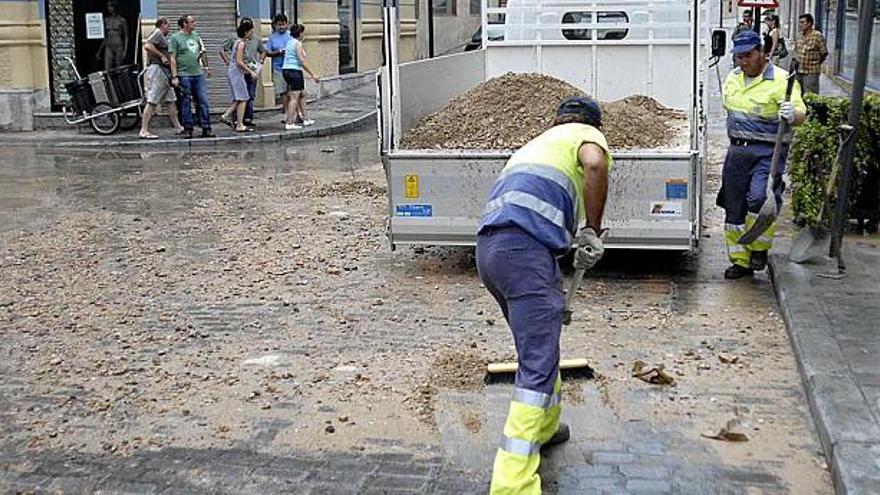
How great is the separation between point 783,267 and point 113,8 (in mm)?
14355

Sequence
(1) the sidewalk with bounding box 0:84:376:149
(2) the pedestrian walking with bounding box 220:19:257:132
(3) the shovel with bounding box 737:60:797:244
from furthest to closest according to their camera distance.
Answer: (2) the pedestrian walking with bounding box 220:19:257:132
(1) the sidewalk with bounding box 0:84:376:149
(3) the shovel with bounding box 737:60:797:244

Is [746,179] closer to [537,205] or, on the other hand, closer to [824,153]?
[824,153]

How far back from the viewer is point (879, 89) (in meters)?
18.5

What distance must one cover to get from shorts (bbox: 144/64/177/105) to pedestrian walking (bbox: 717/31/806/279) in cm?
1071

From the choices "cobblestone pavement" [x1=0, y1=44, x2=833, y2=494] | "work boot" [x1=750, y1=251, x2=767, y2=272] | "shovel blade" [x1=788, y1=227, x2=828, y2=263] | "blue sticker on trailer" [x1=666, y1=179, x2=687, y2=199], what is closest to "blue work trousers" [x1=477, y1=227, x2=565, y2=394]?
"cobblestone pavement" [x1=0, y1=44, x2=833, y2=494]

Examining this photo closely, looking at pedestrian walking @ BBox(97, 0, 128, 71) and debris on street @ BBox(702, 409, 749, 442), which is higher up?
pedestrian walking @ BBox(97, 0, 128, 71)

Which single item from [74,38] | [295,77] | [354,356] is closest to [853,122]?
[354,356]

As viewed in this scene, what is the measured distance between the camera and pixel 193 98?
17.6 m

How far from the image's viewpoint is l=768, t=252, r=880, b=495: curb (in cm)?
466

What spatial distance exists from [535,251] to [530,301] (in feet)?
0.66

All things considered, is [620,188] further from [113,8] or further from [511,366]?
[113,8]

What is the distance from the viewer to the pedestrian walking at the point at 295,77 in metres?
18.3

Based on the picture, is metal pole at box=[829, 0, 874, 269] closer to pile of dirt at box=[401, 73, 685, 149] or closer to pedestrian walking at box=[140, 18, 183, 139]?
pile of dirt at box=[401, 73, 685, 149]

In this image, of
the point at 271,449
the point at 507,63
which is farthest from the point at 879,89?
the point at 271,449
